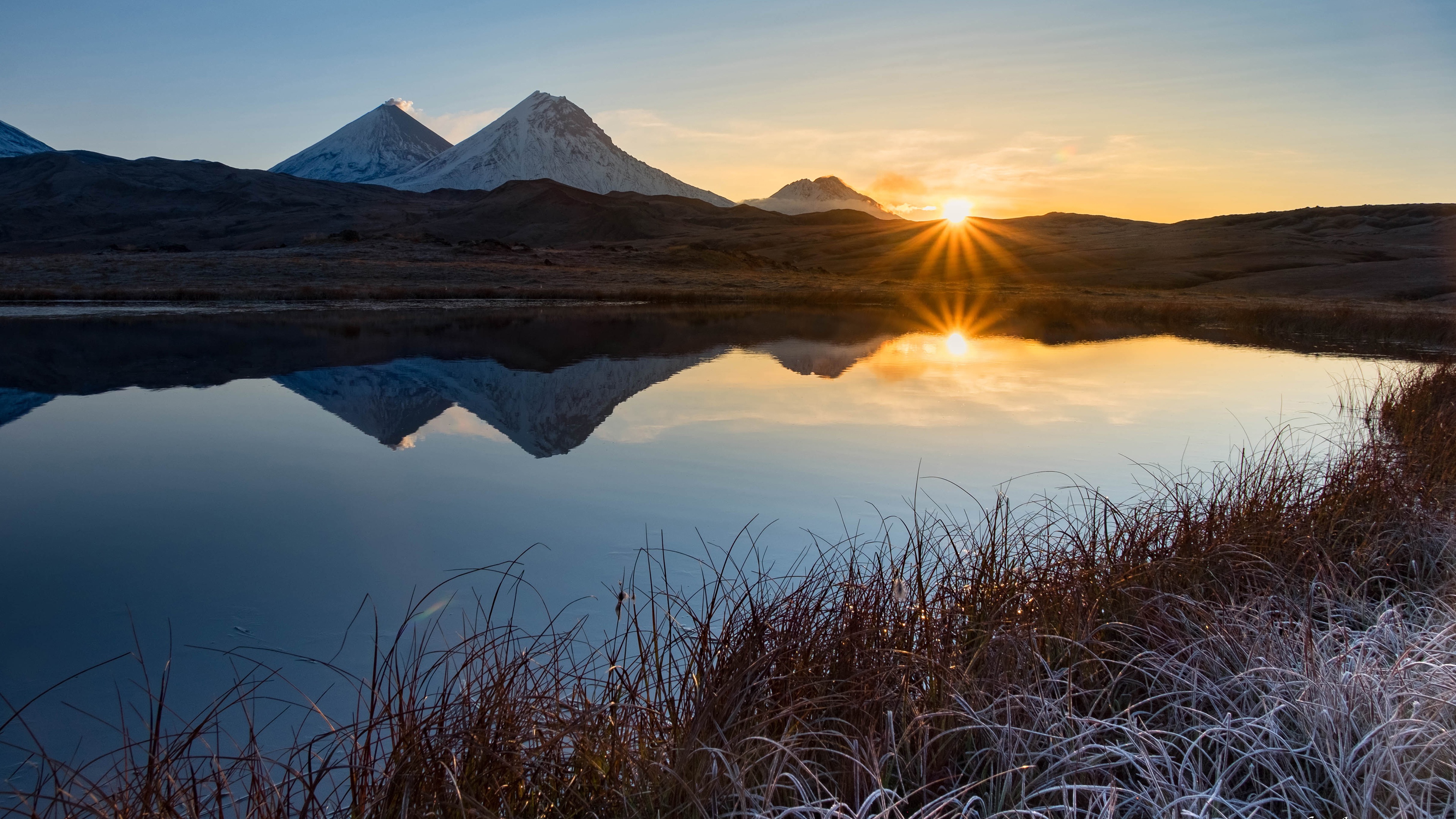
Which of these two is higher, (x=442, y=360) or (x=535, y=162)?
(x=535, y=162)

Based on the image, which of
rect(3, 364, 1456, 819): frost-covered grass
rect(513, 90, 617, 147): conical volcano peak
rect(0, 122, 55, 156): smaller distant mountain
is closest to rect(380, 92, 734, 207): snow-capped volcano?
rect(513, 90, 617, 147): conical volcano peak

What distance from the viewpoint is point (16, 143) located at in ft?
580

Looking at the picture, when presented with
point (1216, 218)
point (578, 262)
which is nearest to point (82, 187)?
point (578, 262)

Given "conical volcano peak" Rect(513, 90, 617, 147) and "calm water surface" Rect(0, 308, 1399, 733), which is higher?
"conical volcano peak" Rect(513, 90, 617, 147)

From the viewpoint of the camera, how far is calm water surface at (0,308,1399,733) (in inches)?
193

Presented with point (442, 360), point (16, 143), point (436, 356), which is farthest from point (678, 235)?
point (16, 143)

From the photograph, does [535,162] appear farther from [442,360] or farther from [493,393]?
[493,393]

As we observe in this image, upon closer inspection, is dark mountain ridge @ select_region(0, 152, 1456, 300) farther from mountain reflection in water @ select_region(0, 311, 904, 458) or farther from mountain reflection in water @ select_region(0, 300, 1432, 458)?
mountain reflection in water @ select_region(0, 311, 904, 458)

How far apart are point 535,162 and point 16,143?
3822 inches

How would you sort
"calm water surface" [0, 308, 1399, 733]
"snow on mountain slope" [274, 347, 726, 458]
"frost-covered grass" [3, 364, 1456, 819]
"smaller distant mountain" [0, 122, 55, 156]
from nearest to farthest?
1. "frost-covered grass" [3, 364, 1456, 819]
2. "calm water surface" [0, 308, 1399, 733]
3. "snow on mountain slope" [274, 347, 726, 458]
4. "smaller distant mountain" [0, 122, 55, 156]

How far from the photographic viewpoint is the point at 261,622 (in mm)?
4523

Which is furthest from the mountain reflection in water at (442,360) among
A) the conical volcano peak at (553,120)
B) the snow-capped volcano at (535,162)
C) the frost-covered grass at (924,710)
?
the conical volcano peak at (553,120)

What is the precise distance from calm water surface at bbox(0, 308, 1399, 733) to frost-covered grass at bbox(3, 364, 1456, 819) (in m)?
1.04

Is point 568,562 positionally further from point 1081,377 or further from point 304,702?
point 1081,377
